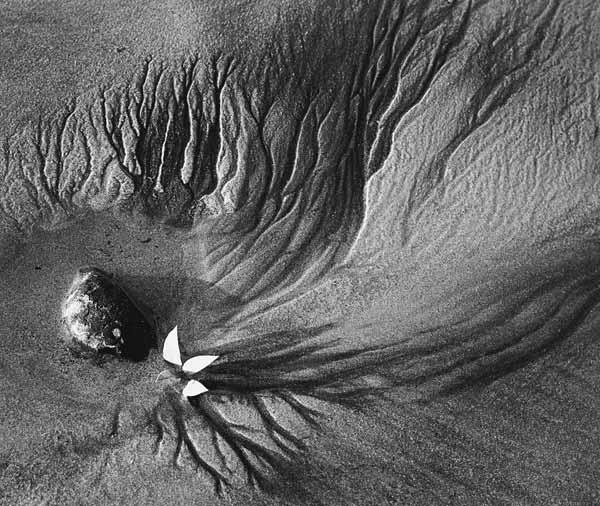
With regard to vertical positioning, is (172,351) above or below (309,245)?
below

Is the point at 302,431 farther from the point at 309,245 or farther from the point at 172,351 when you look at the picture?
the point at 309,245

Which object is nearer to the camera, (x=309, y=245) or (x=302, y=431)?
(x=302, y=431)

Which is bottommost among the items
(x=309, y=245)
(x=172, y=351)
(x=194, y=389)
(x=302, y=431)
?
(x=302, y=431)

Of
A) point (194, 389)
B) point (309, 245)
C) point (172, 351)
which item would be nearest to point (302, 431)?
point (194, 389)

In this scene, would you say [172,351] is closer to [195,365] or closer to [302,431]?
[195,365]

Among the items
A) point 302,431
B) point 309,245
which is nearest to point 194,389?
point 302,431

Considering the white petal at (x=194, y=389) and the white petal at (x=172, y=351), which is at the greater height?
the white petal at (x=172, y=351)
